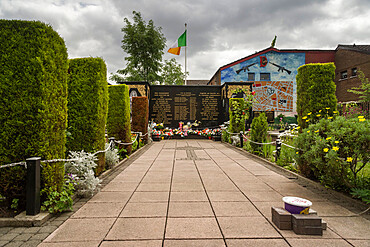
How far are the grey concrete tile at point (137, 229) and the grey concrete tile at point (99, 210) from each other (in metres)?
0.32

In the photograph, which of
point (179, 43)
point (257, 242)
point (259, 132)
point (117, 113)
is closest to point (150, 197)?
point (257, 242)

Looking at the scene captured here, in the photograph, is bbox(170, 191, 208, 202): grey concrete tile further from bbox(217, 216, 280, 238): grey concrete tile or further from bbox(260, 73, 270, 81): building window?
bbox(260, 73, 270, 81): building window

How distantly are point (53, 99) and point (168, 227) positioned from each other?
8.14ft

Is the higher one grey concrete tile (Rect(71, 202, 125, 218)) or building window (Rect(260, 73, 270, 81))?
building window (Rect(260, 73, 270, 81))

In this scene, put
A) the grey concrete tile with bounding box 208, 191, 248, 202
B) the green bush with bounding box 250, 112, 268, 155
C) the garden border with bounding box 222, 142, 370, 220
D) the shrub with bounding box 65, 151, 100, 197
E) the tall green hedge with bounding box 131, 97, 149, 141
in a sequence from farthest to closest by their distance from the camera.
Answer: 1. the tall green hedge with bounding box 131, 97, 149, 141
2. the green bush with bounding box 250, 112, 268, 155
3. the shrub with bounding box 65, 151, 100, 197
4. the grey concrete tile with bounding box 208, 191, 248, 202
5. the garden border with bounding box 222, 142, 370, 220

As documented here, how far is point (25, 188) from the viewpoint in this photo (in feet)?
10.6

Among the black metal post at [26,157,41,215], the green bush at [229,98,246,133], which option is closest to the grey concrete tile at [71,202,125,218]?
the black metal post at [26,157,41,215]

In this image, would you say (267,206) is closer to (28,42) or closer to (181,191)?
(181,191)

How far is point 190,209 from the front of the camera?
11.2ft

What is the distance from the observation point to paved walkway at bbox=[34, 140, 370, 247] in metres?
2.54

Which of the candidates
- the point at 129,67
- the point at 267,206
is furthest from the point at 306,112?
the point at 129,67

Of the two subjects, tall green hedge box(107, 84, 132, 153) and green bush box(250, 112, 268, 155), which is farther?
green bush box(250, 112, 268, 155)

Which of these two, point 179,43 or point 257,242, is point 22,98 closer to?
point 257,242

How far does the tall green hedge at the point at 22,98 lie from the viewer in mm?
3133
